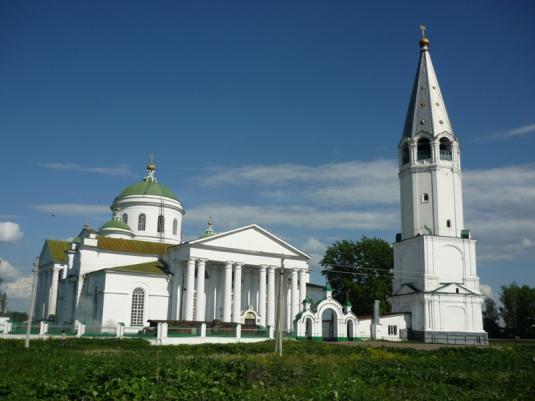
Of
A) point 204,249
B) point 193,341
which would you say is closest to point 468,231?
point 204,249

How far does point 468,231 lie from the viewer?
48.8 m

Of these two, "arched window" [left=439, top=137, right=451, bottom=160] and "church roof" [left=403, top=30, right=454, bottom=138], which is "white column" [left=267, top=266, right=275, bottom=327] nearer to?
"church roof" [left=403, top=30, right=454, bottom=138]

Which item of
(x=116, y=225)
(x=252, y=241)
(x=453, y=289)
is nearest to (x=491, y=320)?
(x=453, y=289)

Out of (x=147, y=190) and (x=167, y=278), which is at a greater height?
(x=147, y=190)

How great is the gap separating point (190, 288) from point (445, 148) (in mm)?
26684

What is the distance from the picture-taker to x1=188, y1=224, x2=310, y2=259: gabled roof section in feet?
149

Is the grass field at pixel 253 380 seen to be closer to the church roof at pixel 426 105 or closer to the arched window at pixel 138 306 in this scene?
the arched window at pixel 138 306

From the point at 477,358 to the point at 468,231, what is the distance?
26.1 m

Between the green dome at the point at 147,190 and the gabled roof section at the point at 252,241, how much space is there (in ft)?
43.6

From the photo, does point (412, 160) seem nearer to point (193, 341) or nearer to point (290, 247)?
point (290, 247)

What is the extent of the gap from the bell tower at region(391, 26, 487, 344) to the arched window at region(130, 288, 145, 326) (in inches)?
888

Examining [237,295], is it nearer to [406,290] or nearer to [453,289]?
[406,290]

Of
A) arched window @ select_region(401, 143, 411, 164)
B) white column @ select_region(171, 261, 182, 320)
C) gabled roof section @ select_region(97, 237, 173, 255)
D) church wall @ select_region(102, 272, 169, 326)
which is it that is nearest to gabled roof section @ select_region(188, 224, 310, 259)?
white column @ select_region(171, 261, 182, 320)

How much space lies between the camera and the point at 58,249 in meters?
52.4
